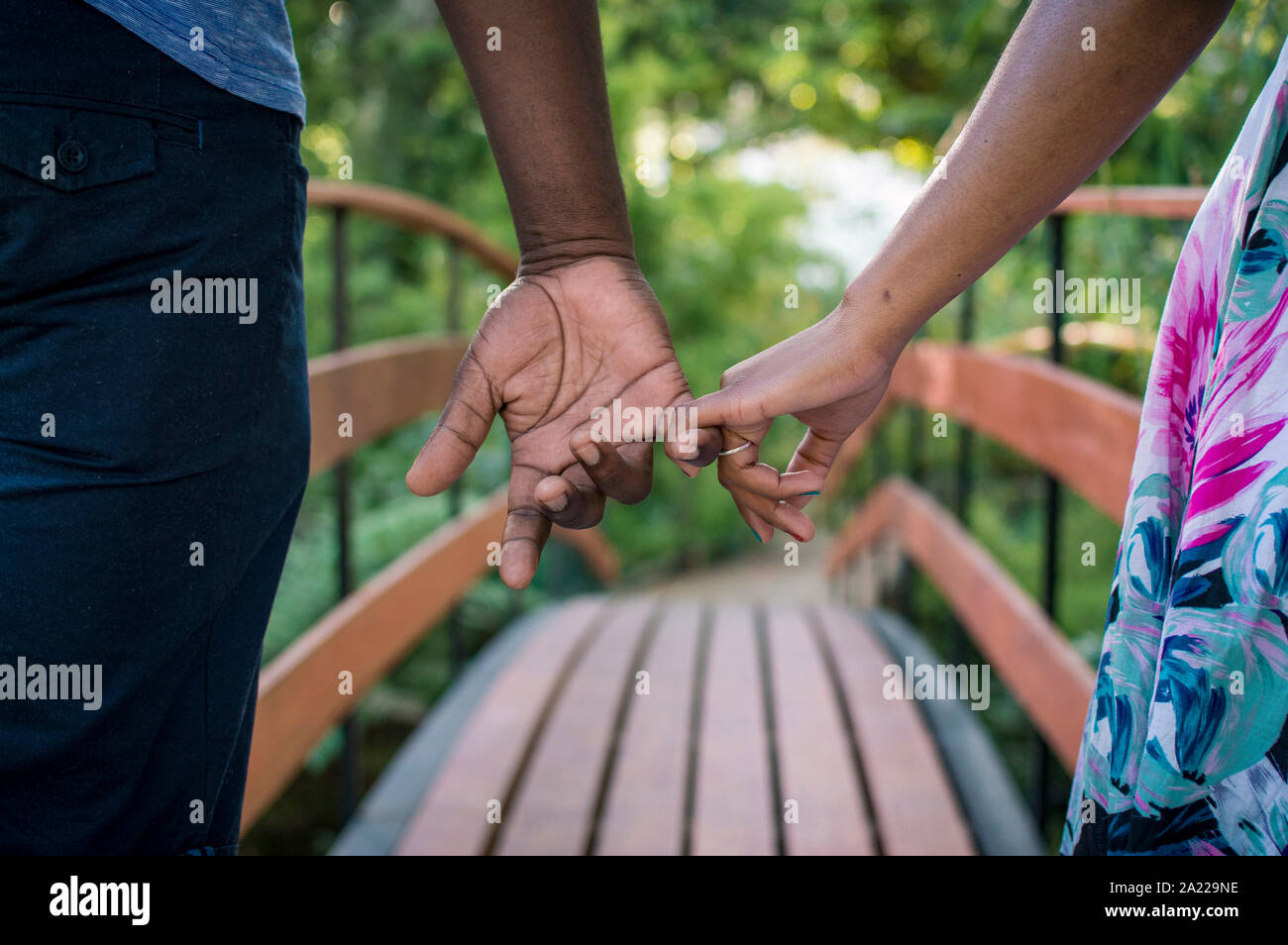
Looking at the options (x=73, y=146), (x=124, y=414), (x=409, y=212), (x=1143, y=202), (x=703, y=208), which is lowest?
(x=124, y=414)

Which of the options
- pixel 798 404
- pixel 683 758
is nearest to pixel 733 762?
pixel 683 758

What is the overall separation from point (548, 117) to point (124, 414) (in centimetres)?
40

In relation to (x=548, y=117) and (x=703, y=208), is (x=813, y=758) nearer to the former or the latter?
(x=548, y=117)

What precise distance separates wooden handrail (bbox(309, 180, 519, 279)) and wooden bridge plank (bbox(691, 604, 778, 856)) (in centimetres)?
118

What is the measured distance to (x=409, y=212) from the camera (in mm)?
2311

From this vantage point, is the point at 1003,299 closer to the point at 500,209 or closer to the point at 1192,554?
the point at 500,209

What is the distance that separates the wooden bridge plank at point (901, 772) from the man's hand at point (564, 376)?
1.05 metres

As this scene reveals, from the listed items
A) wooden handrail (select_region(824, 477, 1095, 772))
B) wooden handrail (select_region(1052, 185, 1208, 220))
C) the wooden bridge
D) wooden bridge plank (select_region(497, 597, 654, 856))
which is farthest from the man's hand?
wooden bridge plank (select_region(497, 597, 654, 856))

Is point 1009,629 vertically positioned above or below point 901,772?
above

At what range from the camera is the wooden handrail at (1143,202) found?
137cm

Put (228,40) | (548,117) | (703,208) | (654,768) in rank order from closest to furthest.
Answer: (228,40) → (548,117) → (654,768) → (703,208)

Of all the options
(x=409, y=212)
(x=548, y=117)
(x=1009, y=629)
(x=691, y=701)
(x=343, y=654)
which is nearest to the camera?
(x=548, y=117)

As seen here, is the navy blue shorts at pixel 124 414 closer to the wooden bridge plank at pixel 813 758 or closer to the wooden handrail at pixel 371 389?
the wooden handrail at pixel 371 389

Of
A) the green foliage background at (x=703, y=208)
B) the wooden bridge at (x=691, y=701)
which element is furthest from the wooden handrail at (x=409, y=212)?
the green foliage background at (x=703, y=208)
